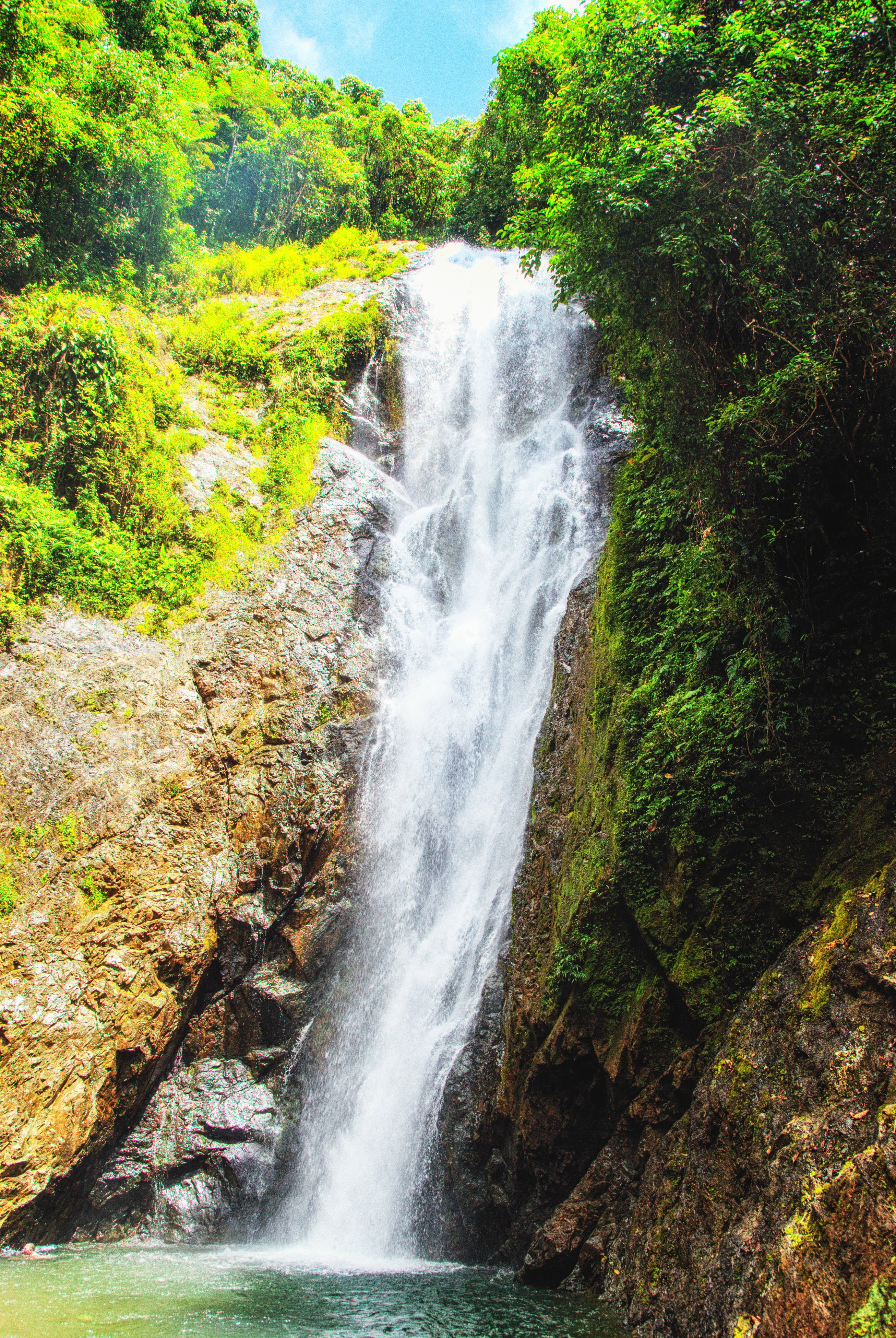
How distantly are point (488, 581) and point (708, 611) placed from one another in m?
8.31

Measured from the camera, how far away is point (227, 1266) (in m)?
7.67

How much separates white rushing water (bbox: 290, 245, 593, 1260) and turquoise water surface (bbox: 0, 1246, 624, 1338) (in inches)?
51.8

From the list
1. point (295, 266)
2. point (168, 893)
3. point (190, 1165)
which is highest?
point (295, 266)

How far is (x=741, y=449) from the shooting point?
6297 millimetres

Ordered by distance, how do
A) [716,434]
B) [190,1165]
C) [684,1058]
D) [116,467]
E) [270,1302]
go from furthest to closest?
1. [116,467]
2. [190,1165]
3. [716,434]
4. [270,1302]
5. [684,1058]

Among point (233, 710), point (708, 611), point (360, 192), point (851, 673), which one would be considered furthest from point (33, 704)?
point (360, 192)

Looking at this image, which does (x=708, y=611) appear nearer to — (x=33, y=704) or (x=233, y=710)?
(x=233, y=710)

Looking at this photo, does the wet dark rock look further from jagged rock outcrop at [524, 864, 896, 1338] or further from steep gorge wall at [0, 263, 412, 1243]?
jagged rock outcrop at [524, 864, 896, 1338]

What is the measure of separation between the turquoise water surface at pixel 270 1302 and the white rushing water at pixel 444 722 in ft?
4.32

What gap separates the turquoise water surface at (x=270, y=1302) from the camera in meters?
5.25

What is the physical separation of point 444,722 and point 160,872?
208 inches

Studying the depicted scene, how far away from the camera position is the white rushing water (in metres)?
9.20

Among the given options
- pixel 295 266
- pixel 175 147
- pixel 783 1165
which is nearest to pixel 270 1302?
pixel 783 1165

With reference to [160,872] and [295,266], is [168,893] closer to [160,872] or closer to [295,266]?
[160,872]
